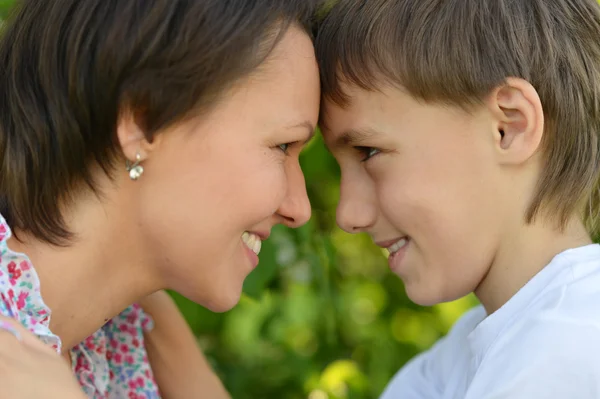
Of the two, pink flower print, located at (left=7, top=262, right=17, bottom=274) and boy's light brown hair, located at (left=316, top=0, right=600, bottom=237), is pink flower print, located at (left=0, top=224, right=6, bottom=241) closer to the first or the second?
pink flower print, located at (left=7, top=262, right=17, bottom=274)

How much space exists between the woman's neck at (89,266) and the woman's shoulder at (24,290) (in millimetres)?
62

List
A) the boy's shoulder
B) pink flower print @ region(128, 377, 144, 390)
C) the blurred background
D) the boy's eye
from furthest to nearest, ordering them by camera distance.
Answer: the blurred background < pink flower print @ region(128, 377, 144, 390) < the boy's eye < the boy's shoulder

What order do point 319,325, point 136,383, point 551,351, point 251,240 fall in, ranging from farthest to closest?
point 319,325 < point 136,383 < point 251,240 < point 551,351

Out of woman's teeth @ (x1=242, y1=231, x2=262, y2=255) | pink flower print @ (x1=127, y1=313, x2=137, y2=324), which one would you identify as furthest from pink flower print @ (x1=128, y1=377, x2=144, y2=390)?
woman's teeth @ (x1=242, y1=231, x2=262, y2=255)

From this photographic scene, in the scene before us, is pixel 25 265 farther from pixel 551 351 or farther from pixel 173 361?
pixel 551 351

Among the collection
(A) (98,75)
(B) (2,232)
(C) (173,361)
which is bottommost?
(C) (173,361)

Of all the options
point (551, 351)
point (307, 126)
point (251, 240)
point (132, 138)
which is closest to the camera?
point (551, 351)

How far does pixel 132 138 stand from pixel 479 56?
2.32ft

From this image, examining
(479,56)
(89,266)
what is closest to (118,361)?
(89,266)

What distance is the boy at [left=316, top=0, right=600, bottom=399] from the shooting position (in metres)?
1.87

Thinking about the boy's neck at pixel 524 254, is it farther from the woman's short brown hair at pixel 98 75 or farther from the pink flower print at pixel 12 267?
the pink flower print at pixel 12 267

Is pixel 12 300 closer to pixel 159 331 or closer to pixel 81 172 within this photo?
pixel 81 172

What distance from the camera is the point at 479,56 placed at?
6.15 feet

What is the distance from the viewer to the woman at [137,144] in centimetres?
168
